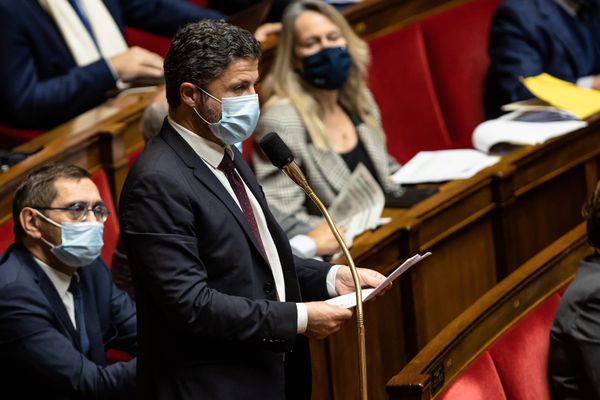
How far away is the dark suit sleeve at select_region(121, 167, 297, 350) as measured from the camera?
837 mm

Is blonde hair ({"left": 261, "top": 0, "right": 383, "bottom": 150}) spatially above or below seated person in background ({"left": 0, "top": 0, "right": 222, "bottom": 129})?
below

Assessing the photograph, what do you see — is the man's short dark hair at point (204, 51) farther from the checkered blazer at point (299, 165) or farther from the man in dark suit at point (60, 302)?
the checkered blazer at point (299, 165)

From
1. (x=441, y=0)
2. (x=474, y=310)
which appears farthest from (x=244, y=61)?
(x=441, y=0)

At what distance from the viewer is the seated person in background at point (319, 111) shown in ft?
5.32

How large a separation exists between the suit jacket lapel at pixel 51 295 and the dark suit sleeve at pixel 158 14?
0.83m

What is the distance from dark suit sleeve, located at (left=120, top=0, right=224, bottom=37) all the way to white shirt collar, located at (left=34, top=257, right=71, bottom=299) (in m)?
0.81

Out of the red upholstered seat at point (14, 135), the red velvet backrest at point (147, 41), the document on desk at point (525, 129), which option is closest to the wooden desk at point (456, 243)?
the document on desk at point (525, 129)

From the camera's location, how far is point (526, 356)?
111 cm

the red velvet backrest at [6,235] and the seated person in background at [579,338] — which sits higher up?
the red velvet backrest at [6,235]

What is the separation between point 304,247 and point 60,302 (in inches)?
12.7

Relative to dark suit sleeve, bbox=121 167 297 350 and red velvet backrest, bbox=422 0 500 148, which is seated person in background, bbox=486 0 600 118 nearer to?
red velvet backrest, bbox=422 0 500 148

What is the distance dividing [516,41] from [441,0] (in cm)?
22

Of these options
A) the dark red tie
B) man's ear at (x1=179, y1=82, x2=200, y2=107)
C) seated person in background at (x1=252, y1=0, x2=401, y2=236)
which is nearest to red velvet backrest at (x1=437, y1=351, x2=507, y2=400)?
the dark red tie

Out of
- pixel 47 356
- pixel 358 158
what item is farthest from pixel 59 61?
pixel 47 356
